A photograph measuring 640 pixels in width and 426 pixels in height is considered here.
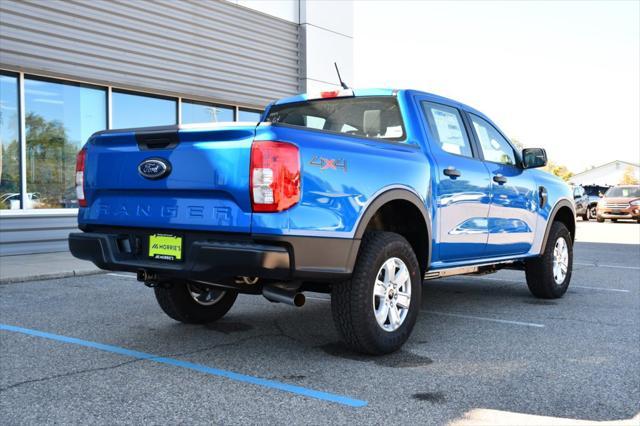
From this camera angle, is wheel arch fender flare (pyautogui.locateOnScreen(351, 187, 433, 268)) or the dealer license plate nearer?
the dealer license plate

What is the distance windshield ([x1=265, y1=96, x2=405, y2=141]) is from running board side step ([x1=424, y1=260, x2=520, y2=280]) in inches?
45.0

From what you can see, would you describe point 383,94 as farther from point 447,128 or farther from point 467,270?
point 467,270

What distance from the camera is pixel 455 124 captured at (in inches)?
236

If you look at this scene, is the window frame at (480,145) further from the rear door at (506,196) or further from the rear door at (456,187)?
the rear door at (456,187)

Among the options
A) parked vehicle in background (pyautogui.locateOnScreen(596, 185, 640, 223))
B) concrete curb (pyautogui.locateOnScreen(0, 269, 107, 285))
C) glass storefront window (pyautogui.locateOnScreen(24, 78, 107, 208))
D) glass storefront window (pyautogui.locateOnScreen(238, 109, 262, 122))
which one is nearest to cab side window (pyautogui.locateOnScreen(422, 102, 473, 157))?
concrete curb (pyautogui.locateOnScreen(0, 269, 107, 285))

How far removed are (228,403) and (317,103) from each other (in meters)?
3.03

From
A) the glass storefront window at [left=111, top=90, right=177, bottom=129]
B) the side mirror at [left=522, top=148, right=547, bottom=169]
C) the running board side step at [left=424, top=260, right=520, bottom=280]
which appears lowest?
the running board side step at [left=424, top=260, right=520, bottom=280]

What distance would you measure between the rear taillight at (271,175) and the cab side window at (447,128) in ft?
6.34

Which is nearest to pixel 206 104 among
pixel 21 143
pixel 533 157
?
pixel 21 143

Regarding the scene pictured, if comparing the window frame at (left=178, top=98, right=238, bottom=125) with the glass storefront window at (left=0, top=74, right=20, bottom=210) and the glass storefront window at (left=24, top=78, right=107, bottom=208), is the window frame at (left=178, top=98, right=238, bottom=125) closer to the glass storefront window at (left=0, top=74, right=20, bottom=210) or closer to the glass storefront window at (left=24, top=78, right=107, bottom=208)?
the glass storefront window at (left=24, top=78, right=107, bottom=208)

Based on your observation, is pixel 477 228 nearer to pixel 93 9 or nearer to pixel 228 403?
pixel 228 403

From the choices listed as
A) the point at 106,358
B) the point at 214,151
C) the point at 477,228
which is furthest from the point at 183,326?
the point at 477,228

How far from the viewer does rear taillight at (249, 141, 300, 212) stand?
3910mm

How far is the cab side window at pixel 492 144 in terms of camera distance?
249 inches
